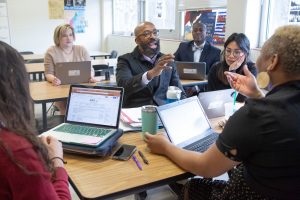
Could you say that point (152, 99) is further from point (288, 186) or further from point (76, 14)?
point (76, 14)

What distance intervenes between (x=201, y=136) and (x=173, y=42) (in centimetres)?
400

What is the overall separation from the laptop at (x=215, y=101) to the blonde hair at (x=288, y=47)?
759mm

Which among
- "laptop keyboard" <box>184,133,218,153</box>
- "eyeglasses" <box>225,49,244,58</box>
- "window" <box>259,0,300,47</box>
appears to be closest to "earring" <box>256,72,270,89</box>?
"laptop keyboard" <box>184,133,218,153</box>

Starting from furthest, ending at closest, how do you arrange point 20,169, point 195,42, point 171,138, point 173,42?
point 173,42, point 195,42, point 171,138, point 20,169

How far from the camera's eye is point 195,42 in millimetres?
4023

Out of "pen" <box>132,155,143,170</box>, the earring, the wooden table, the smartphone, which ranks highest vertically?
the earring

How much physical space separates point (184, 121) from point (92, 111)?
0.46 meters

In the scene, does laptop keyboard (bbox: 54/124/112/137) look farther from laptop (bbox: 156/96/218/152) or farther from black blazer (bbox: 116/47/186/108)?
black blazer (bbox: 116/47/186/108)

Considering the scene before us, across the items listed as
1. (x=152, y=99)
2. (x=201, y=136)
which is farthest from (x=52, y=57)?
(x=201, y=136)

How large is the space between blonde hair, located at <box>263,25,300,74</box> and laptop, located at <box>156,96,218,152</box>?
0.55 meters

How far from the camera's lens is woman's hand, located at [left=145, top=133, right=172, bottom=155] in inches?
54.0

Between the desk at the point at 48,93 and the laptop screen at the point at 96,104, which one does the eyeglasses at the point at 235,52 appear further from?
the laptop screen at the point at 96,104

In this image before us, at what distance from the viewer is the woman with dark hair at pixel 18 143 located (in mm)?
772

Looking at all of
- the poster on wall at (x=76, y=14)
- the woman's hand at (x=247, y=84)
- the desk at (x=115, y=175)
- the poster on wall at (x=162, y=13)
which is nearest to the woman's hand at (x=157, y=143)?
the desk at (x=115, y=175)
